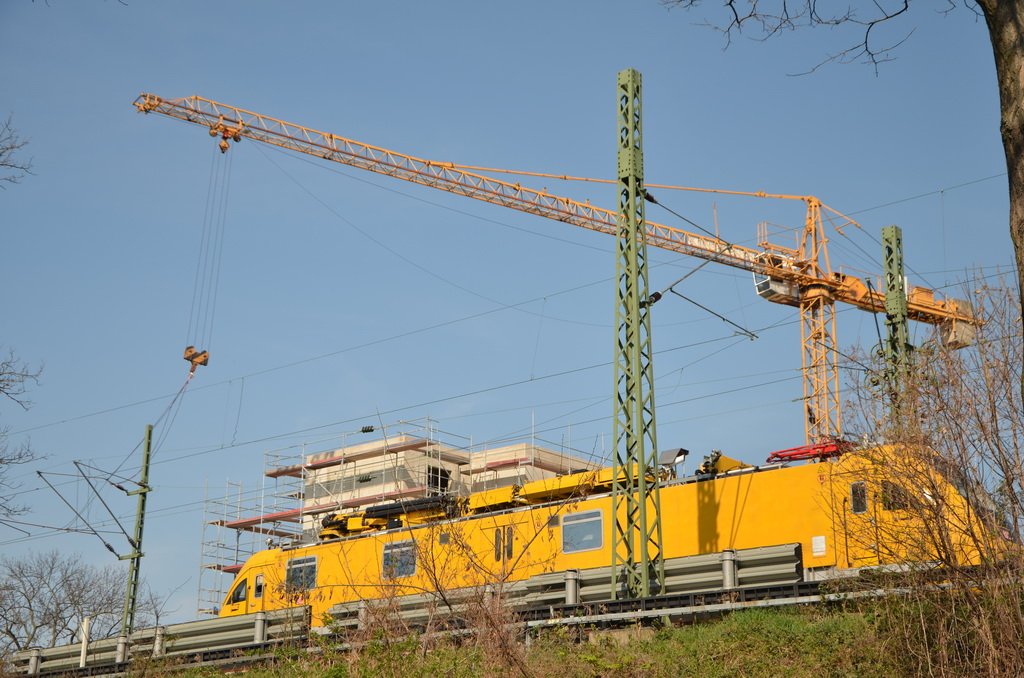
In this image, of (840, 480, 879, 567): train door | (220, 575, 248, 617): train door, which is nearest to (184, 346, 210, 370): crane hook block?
(220, 575, 248, 617): train door

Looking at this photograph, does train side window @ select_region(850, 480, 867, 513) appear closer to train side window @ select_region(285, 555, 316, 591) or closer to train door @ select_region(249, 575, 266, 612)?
train side window @ select_region(285, 555, 316, 591)

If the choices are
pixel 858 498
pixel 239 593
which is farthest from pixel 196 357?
pixel 858 498

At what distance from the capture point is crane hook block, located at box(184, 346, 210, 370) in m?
47.8

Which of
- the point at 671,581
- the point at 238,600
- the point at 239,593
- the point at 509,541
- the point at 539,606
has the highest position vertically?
the point at 509,541

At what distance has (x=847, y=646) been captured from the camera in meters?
18.7

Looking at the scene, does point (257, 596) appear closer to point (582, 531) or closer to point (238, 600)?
point (238, 600)

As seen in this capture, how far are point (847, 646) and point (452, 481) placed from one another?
24.0 metres

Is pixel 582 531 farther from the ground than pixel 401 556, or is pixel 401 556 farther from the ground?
pixel 582 531

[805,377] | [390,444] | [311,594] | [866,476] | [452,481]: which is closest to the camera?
[866,476]

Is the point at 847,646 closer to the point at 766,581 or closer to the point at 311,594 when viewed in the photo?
the point at 766,581

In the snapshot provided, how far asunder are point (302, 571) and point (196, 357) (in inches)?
691

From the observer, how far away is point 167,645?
91.2ft

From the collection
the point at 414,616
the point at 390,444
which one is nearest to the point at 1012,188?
the point at 414,616

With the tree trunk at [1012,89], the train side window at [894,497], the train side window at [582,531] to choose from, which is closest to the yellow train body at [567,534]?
the train side window at [582,531]
